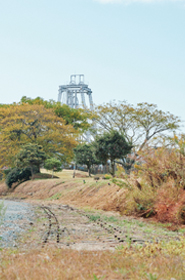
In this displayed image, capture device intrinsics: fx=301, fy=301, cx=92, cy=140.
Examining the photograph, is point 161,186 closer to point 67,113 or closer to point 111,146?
point 111,146

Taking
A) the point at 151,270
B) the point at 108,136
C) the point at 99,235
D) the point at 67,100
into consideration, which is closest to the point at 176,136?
the point at 99,235

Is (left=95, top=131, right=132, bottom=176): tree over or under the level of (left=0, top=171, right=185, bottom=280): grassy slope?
over

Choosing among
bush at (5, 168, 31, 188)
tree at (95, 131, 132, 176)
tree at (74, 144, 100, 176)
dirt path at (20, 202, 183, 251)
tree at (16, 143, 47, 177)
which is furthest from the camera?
tree at (74, 144, 100, 176)

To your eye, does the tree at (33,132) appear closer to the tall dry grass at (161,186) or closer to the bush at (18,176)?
the bush at (18,176)

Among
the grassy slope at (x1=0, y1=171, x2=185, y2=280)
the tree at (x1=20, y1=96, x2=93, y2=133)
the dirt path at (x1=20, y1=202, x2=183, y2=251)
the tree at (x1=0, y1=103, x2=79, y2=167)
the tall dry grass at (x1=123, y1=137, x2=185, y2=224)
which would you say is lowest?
the dirt path at (x1=20, y1=202, x2=183, y2=251)

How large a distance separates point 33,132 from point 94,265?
3189 cm

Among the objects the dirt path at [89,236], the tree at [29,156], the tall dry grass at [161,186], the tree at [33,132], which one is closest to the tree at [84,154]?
the tree at [33,132]

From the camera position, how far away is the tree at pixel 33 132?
33469 mm

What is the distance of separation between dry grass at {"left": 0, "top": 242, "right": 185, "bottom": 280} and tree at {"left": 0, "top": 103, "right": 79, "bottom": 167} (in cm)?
2907

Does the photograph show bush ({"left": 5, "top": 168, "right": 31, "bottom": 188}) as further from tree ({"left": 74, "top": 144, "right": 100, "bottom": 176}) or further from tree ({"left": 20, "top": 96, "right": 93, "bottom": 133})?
tree ({"left": 20, "top": 96, "right": 93, "bottom": 133})

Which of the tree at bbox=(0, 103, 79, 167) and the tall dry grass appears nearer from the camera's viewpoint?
the tall dry grass

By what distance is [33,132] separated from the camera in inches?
1375

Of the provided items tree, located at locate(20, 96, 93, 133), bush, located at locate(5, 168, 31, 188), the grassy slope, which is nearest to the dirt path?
the grassy slope

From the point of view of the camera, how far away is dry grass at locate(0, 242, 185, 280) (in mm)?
3402
